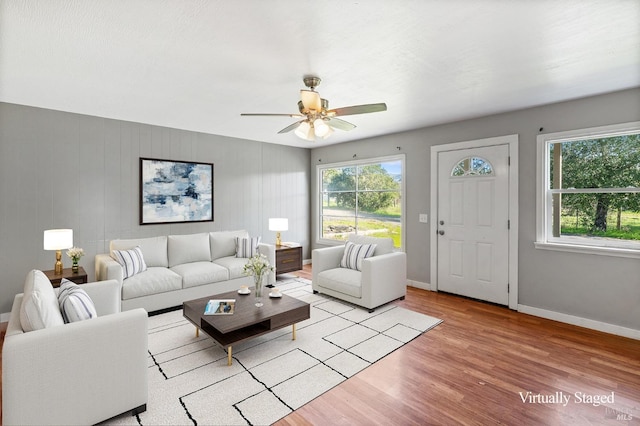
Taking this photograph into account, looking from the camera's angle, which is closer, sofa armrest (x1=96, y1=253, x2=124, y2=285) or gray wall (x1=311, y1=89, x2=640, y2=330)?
gray wall (x1=311, y1=89, x2=640, y2=330)

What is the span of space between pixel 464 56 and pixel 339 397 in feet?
9.12

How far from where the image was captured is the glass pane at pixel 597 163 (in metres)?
3.20

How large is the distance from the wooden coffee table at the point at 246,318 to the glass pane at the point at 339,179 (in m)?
3.34

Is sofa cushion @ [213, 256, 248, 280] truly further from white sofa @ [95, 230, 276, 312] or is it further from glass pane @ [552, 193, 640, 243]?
glass pane @ [552, 193, 640, 243]

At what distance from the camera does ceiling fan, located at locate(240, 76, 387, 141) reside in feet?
8.55

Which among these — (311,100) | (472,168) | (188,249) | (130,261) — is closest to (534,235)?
(472,168)

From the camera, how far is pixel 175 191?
4.84 m

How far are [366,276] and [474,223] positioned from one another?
1.80 m

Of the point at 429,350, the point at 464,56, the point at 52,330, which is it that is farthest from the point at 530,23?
the point at 52,330

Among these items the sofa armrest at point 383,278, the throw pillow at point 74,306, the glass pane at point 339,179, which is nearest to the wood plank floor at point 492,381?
the sofa armrest at point 383,278

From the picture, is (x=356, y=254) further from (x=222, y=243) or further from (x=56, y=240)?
(x=56, y=240)

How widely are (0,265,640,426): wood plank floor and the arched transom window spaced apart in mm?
1983

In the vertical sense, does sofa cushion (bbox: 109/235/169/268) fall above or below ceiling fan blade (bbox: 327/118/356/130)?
below

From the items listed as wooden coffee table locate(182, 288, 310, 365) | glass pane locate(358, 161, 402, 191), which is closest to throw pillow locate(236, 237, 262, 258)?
wooden coffee table locate(182, 288, 310, 365)
